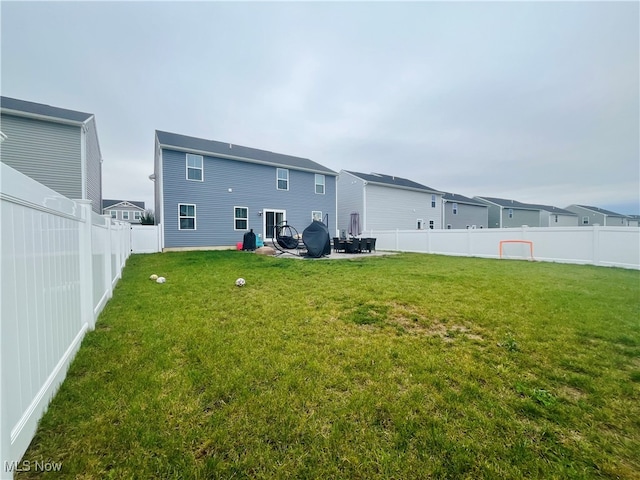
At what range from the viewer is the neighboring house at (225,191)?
45.5 ft

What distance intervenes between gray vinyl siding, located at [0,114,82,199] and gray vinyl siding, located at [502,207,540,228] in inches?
1586

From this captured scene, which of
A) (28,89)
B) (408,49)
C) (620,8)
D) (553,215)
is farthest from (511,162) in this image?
(28,89)

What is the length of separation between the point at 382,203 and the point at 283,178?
8750mm

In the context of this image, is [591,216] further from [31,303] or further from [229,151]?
[31,303]

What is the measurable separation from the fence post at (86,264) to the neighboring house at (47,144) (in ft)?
37.6

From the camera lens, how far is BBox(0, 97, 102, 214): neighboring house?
34.3 ft

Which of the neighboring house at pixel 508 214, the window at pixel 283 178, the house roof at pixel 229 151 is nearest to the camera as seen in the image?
the house roof at pixel 229 151

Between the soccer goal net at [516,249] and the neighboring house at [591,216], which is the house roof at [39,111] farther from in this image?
the neighboring house at [591,216]

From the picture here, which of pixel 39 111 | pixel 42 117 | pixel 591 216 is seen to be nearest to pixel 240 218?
pixel 42 117

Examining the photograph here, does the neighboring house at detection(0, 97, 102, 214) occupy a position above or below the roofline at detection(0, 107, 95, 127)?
below

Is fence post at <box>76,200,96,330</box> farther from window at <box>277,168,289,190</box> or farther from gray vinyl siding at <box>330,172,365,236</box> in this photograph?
gray vinyl siding at <box>330,172,365,236</box>

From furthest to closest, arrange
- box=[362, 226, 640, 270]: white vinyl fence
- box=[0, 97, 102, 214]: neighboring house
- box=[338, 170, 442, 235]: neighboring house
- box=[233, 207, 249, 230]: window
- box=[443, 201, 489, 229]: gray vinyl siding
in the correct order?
box=[443, 201, 489, 229]: gray vinyl siding → box=[338, 170, 442, 235]: neighboring house → box=[233, 207, 249, 230]: window → box=[0, 97, 102, 214]: neighboring house → box=[362, 226, 640, 270]: white vinyl fence

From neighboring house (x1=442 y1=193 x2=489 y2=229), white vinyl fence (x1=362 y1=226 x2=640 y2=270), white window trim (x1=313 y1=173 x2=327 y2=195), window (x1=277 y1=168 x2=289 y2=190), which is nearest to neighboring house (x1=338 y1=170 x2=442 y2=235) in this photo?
white window trim (x1=313 y1=173 x2=327 y2=195)

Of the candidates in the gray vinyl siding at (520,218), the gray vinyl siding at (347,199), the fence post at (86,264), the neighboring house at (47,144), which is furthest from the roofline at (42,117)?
the gray vinyl siding at (520,218)
